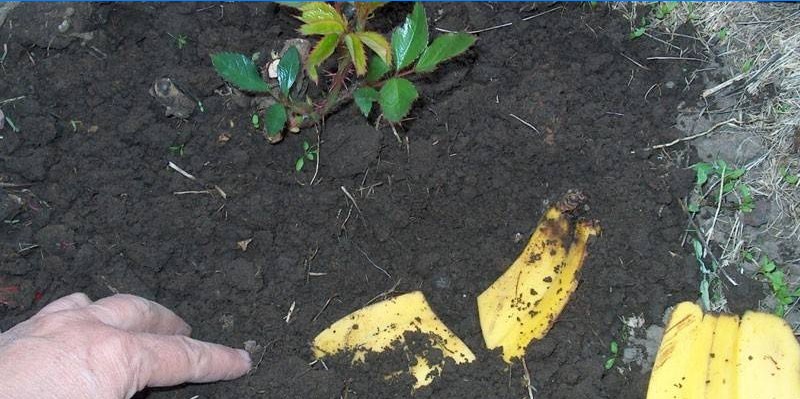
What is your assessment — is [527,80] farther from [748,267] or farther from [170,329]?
[170,329]

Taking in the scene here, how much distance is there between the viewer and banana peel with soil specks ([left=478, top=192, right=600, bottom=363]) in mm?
2189

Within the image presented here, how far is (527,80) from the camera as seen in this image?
241 cm

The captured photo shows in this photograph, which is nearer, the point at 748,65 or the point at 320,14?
the point at 320,14

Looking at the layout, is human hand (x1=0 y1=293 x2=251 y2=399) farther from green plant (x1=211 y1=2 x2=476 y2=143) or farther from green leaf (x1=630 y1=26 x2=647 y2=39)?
green leaf (x1=630 y1=26 x2=647 y2=39)

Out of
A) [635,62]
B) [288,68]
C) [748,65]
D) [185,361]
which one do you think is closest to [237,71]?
[288,68]

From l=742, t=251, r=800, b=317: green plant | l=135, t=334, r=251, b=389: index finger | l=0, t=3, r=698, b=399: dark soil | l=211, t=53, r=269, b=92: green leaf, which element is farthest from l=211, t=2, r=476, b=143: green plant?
l=742, t=251, r=800, b=317: green plant

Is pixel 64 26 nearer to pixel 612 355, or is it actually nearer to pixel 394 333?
pixel 394 333

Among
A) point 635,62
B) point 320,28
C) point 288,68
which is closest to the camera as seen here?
point 320,28

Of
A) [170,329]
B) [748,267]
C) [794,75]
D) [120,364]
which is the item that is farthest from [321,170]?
[794,75]

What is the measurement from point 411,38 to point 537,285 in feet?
2.43

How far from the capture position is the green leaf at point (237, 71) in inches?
86.2

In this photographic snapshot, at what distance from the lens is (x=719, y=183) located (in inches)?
92.2

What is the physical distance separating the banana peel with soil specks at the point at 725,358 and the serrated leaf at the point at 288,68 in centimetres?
120

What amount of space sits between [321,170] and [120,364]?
0.88m
